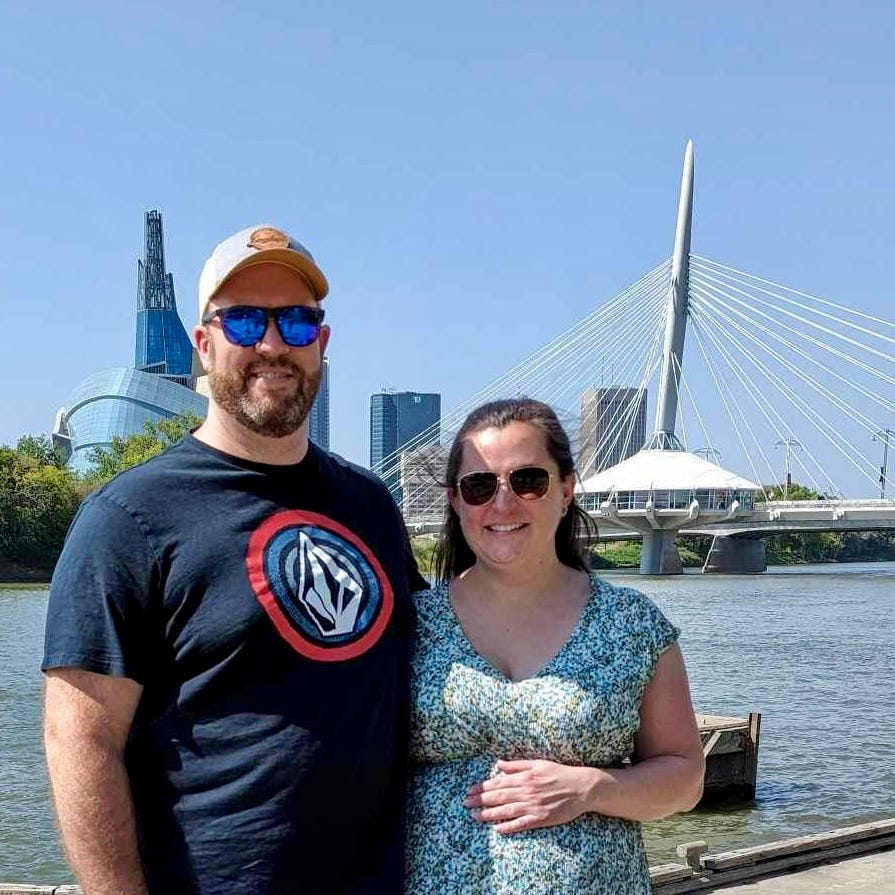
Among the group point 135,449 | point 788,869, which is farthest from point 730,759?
point 135,449

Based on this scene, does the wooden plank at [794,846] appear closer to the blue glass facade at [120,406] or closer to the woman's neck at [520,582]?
the woman's neck at [520,582]

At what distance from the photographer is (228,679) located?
1717 millimetres

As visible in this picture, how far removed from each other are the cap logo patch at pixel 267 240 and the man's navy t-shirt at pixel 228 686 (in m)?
0.36

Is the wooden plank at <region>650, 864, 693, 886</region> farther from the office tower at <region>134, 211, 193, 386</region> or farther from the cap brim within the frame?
the office tower at <region>134, 211, 193, 386</region>

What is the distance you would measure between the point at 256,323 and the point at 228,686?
0.55m

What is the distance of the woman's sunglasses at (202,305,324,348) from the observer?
1.87 meters

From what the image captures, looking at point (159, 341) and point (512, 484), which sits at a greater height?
point (159, 341)

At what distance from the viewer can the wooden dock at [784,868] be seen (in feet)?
16.4

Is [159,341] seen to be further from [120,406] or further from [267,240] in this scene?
[267,240]

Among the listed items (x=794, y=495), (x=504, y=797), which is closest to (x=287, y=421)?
(x=504, y=797)

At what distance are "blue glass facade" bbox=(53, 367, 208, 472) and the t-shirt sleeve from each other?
74715 millimetres

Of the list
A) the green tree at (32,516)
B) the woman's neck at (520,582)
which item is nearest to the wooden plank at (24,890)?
the woman's neck at (520,582)

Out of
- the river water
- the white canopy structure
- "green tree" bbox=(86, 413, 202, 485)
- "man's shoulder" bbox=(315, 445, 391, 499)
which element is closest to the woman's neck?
"man's shoulder" bbox=(315, 445, 391, 499)

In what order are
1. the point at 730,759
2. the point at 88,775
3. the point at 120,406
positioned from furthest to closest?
the point at 120,406, the point at 730,759, the point at 88,775
